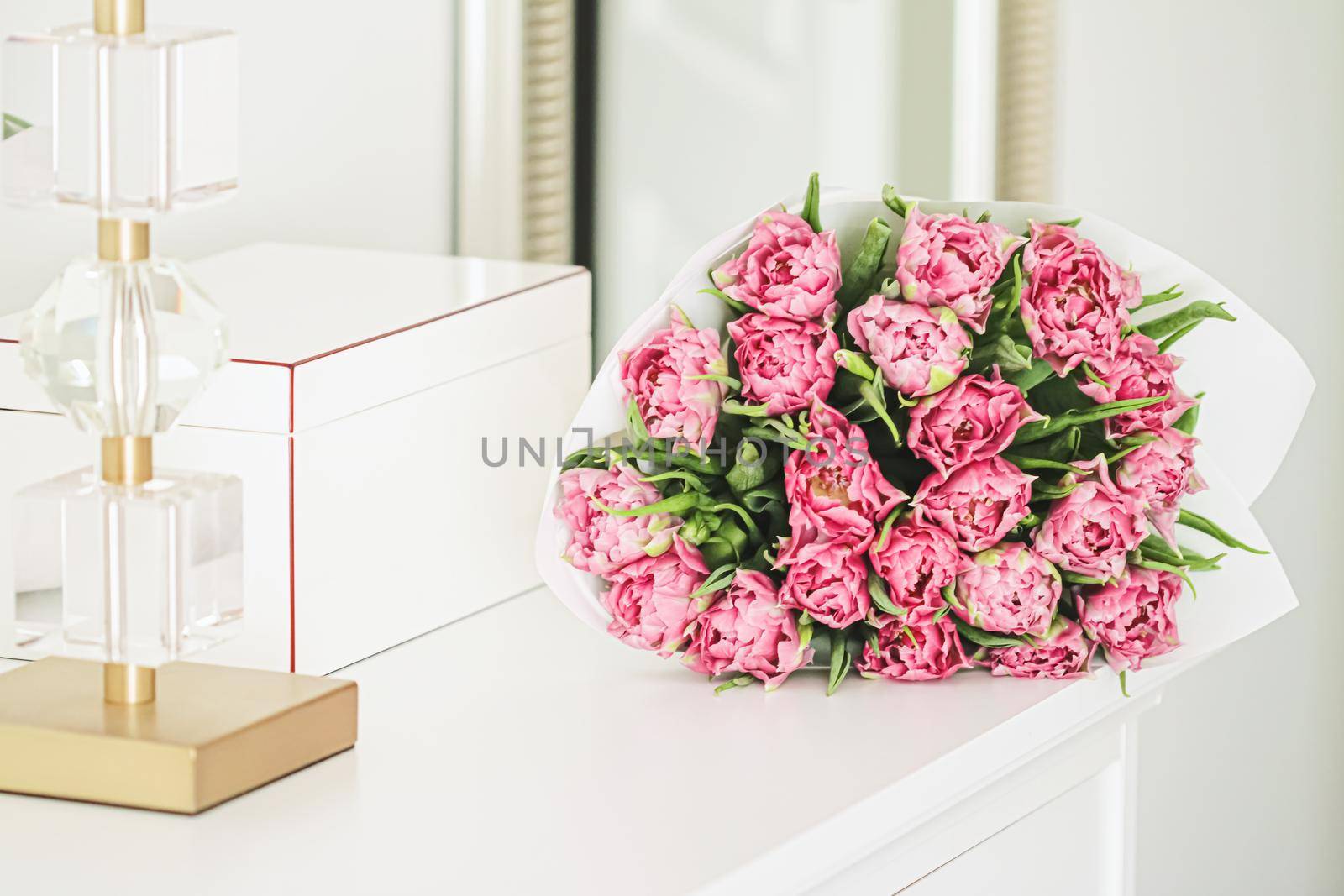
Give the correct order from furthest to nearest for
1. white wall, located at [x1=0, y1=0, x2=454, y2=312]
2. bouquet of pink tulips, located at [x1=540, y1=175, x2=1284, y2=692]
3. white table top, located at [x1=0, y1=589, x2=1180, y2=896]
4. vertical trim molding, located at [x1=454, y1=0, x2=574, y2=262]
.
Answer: vertical trim molding, located at [x1=454, y1=0, x2=574, y2=262] < white wall, located at [x1=0, y1=0, x2=454, y2=312] < bouquet of pink tulips, located at [x1=540, y1=175, x2=1284, y2=692] < white table top, located at [x1=0, y1=589, x2=1180, y2=896]

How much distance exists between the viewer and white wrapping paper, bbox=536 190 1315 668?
77 centimetres

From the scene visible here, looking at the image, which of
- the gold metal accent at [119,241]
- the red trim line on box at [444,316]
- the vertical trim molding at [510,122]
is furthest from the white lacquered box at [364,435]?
the vertical trim molding at [510,122]

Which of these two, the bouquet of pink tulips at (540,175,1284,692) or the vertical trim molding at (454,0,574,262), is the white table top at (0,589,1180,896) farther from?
the vertical trim molding at (454,0,574,262)

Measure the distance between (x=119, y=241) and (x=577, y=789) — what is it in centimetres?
27

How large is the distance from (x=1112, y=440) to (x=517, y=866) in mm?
345

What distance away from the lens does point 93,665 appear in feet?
2.31

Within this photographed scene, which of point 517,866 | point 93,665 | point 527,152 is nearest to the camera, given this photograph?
point 517,866

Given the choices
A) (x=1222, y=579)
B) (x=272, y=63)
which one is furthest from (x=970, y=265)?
(x=272, y=63)

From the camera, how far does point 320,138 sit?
1152mm

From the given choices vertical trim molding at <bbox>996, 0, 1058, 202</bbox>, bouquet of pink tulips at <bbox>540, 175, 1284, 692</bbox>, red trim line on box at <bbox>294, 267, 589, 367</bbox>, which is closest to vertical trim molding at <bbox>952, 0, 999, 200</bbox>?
vertical trim molding at <bbox>996, 0, 1058, 202</bbox>

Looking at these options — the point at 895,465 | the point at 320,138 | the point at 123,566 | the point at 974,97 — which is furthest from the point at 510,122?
the point at 123,566

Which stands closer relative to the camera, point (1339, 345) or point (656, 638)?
point (656, 638)

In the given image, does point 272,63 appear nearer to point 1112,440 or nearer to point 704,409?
point 704,409

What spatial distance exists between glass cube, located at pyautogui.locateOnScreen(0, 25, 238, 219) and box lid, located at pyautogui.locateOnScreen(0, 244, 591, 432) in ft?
0.54
